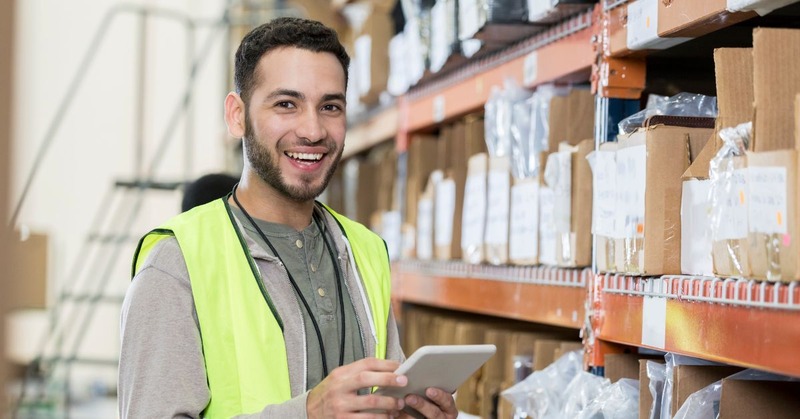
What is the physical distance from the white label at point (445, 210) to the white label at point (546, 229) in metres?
0.75

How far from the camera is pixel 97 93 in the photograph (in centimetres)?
1030

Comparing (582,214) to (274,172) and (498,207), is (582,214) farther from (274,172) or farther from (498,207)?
(274,172)

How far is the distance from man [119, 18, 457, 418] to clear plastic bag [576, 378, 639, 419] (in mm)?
448

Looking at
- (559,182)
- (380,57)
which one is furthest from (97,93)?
(559,182)

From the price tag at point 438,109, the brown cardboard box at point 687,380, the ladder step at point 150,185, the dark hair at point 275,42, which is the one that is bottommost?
the brown cardboard box at point 687,380

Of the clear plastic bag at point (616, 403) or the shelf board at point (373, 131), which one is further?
the shelf board at point (373, 131)

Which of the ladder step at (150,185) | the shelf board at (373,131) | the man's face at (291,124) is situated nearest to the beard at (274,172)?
the man's face at (291,124)

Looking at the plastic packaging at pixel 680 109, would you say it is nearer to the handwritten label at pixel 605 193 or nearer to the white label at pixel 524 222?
the handwritten label at pixel 605 193

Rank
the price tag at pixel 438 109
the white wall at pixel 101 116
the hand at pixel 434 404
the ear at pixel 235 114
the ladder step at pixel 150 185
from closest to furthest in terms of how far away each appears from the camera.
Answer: the hand at pixel 434 404 < the ear at pixel 235 114 < the price tag at pixel 438 109 < the ladder step at pixel 150 185 < the white wall at pixel 101 116

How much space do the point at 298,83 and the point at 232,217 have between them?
0.95 feet

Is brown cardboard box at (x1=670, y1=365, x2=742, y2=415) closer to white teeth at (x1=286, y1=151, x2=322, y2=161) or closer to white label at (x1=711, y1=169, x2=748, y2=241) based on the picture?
white label at (x1=711, y1=169, x2=748, y2=241)

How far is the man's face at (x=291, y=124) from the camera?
2.04 meters

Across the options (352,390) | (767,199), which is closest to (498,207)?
(352,390)

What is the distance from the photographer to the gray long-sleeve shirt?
179 centimetres
